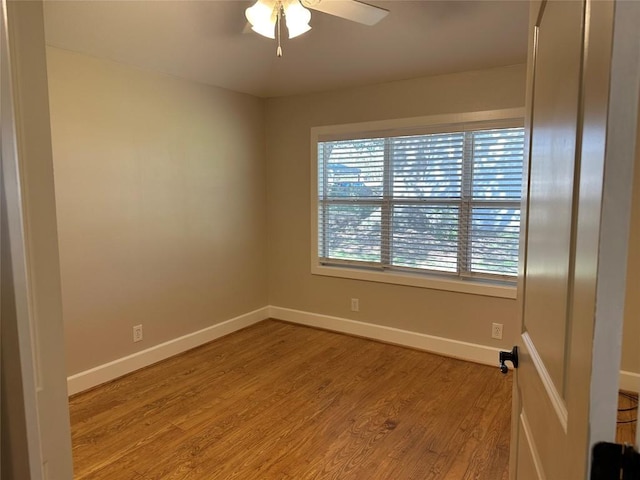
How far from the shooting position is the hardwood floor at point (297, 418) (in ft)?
6.77

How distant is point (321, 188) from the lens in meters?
4.01

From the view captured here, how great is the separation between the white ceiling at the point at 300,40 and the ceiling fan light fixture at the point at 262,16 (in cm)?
71

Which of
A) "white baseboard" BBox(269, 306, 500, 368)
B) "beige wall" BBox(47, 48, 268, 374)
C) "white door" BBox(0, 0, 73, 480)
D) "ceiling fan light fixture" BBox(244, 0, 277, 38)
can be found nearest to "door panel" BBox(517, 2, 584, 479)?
"white door" BBox(0, 0, 73, 480)

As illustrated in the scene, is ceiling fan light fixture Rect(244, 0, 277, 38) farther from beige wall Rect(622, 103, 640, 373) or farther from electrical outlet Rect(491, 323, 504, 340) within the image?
electrical outlet Rect(491, 323, 504, 340)

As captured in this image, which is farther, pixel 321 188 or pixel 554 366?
pixel 321 188

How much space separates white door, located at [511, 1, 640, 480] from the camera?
1.59ft

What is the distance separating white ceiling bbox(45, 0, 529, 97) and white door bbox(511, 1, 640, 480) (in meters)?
1.88

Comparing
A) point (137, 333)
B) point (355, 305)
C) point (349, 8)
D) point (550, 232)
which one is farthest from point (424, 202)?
point (550, 232)

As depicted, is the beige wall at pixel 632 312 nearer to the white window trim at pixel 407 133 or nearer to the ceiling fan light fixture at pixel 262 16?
the ceiling fan light fixture at pixel 262 16

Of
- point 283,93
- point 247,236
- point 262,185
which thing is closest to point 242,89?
point 283,93

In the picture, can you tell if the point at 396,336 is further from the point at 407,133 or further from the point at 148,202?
the point at 148,202

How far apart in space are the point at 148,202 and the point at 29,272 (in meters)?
2.13

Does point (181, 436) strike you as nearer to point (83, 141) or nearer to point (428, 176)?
point (83, 141)

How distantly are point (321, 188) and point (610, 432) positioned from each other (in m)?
3.59
